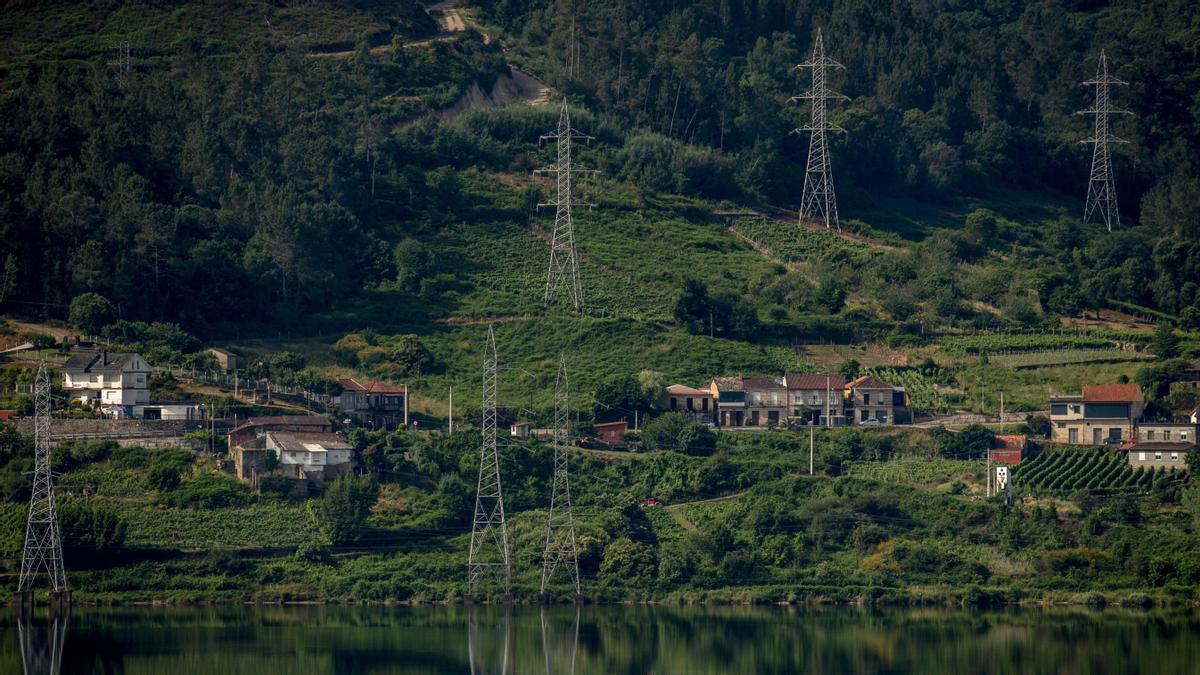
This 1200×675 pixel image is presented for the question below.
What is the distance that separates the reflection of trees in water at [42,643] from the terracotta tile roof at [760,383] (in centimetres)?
3934

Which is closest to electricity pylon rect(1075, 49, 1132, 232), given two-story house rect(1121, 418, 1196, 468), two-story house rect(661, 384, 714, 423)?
two-story house rect(1121, 418, 1196, 468)

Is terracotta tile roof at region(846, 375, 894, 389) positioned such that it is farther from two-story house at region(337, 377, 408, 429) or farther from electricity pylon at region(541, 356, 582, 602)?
two-story house at region(337, 377, 408, 429)

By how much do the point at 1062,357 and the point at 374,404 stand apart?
37.3 m

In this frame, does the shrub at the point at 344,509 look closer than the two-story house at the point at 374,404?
Yes

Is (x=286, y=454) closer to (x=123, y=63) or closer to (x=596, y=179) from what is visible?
(x=596, y=179)

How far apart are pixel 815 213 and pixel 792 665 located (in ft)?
221

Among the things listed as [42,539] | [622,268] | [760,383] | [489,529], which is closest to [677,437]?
[760,383]

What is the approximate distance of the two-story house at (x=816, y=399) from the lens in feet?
350

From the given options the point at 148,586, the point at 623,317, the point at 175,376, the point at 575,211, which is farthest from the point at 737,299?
the point at 148,586

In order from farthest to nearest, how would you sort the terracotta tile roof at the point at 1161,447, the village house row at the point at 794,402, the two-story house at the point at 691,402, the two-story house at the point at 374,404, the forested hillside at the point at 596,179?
the forested hillside at the point at 596,179 → the two-story house at the point at 691,402 → the village house row at the point at 794,402 → the two-story house at the point at 374,404 → the terracotta tile roof at the point at 1161,447

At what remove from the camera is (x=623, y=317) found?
116 m

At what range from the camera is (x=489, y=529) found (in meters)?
92.8

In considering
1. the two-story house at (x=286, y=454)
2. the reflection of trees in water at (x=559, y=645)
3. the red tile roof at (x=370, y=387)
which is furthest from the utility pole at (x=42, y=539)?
the reflection of trees in water at (x=559, y=645)

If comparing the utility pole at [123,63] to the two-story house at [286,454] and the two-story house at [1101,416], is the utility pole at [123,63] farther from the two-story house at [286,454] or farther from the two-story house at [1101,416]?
the two-story house at [1101,416]
